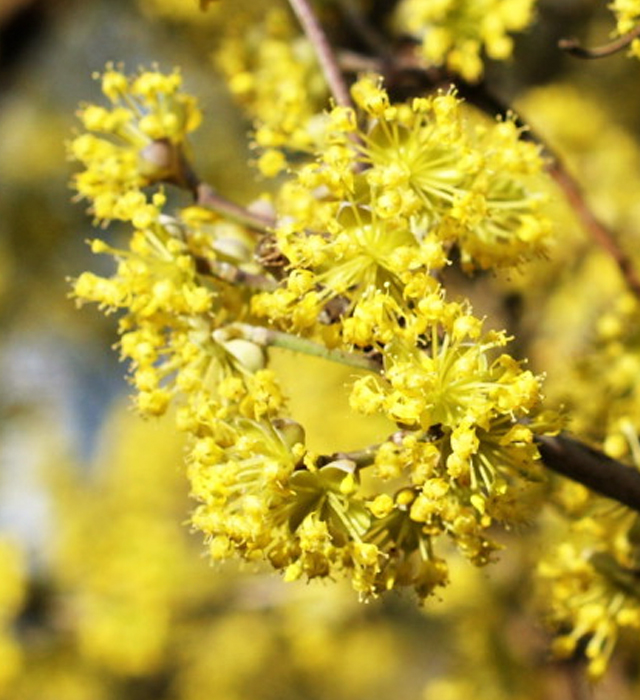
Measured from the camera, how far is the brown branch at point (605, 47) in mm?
1229

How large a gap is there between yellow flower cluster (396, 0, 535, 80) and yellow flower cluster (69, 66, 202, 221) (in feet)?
1.56

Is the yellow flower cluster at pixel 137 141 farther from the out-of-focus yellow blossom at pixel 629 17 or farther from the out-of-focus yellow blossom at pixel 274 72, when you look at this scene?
the out-of-focus yellow blossom at pixel 629 17

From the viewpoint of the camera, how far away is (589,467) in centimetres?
105

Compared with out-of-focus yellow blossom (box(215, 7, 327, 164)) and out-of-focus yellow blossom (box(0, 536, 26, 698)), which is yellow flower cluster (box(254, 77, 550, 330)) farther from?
out-of-focus yellow blossom (box(0, 536, 26, 698))

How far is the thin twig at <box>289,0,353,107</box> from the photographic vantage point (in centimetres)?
123

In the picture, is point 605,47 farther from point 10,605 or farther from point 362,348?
point 10,605

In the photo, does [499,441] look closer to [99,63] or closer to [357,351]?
[357,351]

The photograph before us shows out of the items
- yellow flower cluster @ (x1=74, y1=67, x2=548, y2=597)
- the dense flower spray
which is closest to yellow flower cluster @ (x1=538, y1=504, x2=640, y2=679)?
the dense flower spray

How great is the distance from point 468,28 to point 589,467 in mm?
885

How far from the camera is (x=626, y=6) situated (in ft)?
4.03

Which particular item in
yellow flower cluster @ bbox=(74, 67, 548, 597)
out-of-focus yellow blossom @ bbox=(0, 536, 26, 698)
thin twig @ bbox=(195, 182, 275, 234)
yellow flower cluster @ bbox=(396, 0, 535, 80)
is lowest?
out-of-focus yellow blossom @ bbox=(0, 536, 26, 698)

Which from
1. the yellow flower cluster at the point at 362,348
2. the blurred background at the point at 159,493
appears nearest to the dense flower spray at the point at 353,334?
the yellow flower cluster at the point at 362,348

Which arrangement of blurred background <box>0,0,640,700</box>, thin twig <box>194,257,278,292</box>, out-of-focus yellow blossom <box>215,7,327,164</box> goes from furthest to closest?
blurred background <box>0,0,640,700</box> < out-of-focus yellow blossom <box>215,7,327,164</box> < thin twig <box>194,257,278,292</box>

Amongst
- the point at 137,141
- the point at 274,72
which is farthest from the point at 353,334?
the point at 274,72
